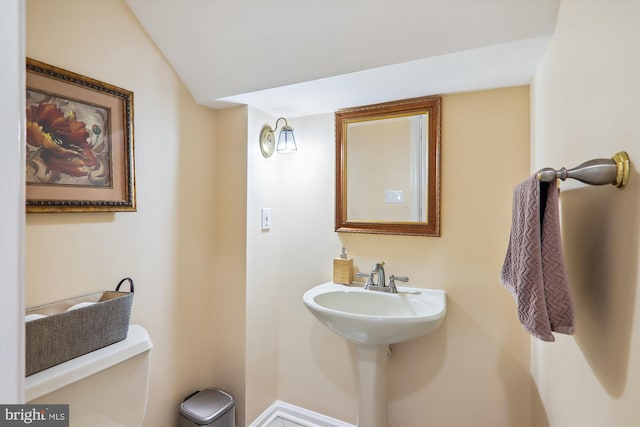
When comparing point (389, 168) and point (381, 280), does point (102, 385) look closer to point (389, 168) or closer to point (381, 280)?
point (381, 280)

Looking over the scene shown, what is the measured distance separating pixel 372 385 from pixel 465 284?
2.13ft

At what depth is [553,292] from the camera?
676 millimetres

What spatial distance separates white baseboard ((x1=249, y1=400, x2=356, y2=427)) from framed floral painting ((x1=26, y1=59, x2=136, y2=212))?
1.38 meters

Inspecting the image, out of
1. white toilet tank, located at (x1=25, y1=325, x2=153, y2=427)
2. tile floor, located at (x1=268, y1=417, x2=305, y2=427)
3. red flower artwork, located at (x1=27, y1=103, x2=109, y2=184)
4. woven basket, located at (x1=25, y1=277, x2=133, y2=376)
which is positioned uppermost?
red flower artwork, located at (x1=27, y1=103, x2=109, y2=184)

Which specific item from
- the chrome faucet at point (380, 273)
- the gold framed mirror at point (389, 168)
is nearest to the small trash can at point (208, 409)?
the chrome faucet at point (380, 273)

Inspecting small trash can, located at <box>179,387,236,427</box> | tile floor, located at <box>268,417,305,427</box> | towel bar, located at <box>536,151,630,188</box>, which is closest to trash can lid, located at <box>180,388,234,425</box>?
small trash can, located at <box>179,387,236,427</box>

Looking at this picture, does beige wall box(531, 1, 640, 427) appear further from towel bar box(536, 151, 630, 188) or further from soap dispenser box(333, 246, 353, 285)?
soap dispenser box(333, 246, 353, 285)

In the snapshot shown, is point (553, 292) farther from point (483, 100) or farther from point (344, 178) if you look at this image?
point (344, 178)

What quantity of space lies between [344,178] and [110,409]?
4.50 ft

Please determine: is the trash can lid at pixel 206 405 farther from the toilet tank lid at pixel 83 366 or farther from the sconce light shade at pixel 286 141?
the sconce light shade at pixel 286 141

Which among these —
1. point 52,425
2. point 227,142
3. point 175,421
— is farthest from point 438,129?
point 175,421

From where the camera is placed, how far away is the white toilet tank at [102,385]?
843 millimetres

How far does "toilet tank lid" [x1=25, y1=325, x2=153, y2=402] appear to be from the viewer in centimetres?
82
